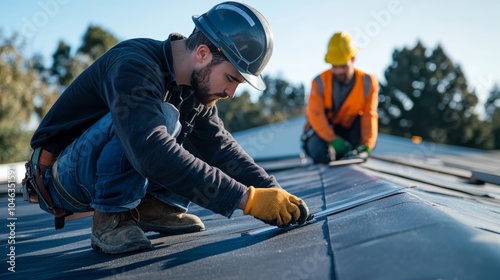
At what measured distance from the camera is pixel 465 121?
28188 millimetres

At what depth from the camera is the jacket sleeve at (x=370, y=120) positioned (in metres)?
4.05

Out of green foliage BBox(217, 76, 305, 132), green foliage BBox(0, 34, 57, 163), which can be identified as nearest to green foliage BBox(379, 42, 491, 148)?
green foliage BBox(217, 76, 305, 132)

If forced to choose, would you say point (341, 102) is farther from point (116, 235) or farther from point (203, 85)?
point (116, 235)

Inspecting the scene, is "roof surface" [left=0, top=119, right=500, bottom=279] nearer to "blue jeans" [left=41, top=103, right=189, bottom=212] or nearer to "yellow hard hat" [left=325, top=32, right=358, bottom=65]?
"blue jeans" [left=41, top=103, right=189, bottom=212]

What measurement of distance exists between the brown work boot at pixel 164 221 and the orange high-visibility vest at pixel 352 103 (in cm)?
245

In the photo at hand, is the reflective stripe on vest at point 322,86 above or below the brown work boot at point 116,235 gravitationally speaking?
above

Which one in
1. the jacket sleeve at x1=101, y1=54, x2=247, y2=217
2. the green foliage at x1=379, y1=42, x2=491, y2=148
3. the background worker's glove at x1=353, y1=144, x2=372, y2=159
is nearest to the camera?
the jacket sleeve at x1=101, y1=54, x2=247, y2=217

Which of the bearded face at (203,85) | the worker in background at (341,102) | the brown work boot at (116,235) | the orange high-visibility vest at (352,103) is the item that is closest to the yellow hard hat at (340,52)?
the worker in background at (341,102)

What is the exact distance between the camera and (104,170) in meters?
1.53

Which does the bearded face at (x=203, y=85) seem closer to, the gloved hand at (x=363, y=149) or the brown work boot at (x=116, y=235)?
the brown work boot at (x=116, y=235)

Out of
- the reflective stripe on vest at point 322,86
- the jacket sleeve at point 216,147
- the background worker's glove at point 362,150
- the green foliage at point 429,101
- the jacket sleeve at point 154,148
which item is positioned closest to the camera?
the jacket sleeve at point 154,148

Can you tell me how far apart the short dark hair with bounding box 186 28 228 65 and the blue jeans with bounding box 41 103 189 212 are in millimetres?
233

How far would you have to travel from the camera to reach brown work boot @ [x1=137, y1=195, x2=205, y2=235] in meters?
1.82

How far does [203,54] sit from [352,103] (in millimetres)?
2710
